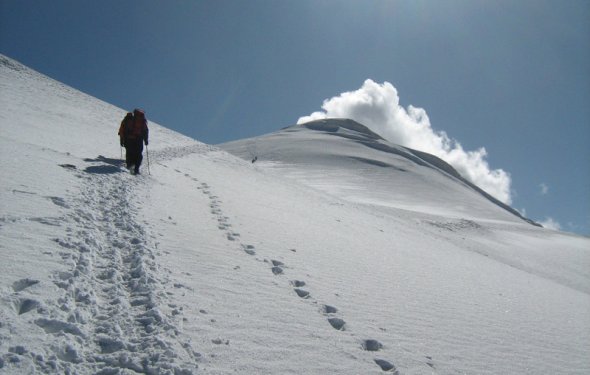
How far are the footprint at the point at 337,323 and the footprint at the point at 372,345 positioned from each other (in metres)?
0.37

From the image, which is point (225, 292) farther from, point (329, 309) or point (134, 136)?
point (134, 136)

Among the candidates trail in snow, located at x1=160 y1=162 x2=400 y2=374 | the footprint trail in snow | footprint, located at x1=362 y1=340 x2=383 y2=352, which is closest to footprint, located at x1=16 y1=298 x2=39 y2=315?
trail in snow, located at x1=160 y1=162 x2=400 y2=374

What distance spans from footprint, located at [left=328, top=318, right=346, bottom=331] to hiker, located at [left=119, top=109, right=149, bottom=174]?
1055 centimetres

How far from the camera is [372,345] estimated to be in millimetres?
4742

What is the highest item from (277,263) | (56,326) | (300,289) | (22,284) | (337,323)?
(277,263)

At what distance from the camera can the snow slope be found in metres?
3.64

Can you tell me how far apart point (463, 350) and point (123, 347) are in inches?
173

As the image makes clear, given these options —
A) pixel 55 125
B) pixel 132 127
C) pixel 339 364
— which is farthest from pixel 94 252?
pixel 55 125

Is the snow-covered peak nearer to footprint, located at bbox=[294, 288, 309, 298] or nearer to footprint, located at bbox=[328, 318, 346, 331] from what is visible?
footprint, located at bbox=[294, 288, 309, 298]

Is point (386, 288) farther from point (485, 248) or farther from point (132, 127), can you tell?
point (485, 248)

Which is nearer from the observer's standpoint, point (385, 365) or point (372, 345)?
point (385, 365)

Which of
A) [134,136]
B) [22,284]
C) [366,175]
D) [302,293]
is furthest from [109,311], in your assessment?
[366,175]

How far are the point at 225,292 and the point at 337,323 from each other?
158cm

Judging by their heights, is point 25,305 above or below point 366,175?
below
